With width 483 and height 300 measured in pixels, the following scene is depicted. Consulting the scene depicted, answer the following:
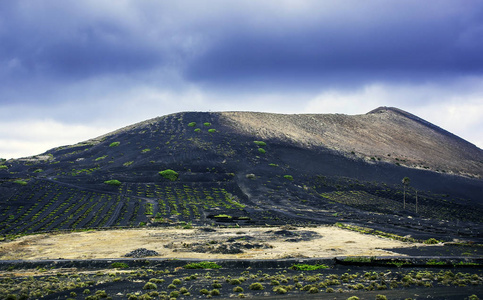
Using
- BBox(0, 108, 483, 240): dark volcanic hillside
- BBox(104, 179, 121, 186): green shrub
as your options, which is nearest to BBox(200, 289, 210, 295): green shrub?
BBox(0, 108, 483, 240): dark volcanic hillside

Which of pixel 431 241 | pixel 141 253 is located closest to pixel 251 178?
pixel 431 241

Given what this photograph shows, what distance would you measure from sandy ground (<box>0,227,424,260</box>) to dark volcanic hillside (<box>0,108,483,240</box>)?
923 centimetres

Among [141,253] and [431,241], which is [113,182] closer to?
[141,253]

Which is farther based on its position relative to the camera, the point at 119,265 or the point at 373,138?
the point at 373,138

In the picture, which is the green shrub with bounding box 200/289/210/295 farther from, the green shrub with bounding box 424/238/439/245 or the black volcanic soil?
the green shrub with bounding box 424/238/439/245

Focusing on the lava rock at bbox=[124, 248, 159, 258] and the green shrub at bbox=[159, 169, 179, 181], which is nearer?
the lava rock at bbox=[124, 248, 159, 258]

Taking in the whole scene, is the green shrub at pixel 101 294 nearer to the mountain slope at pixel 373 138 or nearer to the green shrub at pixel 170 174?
the green shrub at pixel 170 174

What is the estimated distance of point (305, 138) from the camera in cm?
13938

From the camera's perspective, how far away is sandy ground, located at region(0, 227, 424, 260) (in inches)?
1528

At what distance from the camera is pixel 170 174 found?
334 feet

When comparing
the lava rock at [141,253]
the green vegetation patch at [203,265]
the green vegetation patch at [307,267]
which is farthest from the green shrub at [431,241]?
the lava rock at [141,253]

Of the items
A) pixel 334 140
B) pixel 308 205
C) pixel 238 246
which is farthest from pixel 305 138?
pixel 238 246

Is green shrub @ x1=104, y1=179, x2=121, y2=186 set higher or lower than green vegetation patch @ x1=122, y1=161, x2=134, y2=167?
lower

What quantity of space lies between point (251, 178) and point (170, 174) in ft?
73.2
